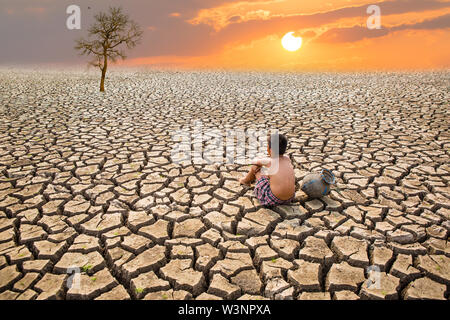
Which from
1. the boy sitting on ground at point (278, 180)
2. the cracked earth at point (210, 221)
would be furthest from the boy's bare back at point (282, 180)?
the cracked earth at point (210, 221)

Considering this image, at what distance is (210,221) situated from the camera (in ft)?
8.83

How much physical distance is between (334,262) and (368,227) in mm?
631

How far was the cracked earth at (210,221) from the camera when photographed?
201 centimetres

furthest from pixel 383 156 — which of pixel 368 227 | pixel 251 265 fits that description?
pixel 251 265

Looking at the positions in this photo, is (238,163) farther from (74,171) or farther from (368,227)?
(74,171)

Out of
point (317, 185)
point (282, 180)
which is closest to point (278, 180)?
point (282, 180)

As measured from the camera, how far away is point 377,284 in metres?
1.99

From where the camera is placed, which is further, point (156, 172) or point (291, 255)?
point (156, 172)

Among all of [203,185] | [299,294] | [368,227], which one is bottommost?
[299,294]

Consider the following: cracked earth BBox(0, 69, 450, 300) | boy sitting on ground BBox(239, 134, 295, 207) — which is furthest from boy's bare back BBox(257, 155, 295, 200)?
cracked earth BBox(0, 69, 450, 300)

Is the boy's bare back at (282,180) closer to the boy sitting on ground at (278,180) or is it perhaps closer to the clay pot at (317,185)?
the boy sitting on ground at (278,180)

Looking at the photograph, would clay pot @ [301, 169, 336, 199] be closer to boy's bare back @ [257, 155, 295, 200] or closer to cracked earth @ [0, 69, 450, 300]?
cracked earth @ [0, 69, 450, 300]

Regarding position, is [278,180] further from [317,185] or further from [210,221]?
[210,221]

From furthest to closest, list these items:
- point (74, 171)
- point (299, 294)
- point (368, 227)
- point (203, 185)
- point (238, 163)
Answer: point (238, 163) → point (74, 171) → point (203, 185) → point (368, 227) → point (299, 294)
